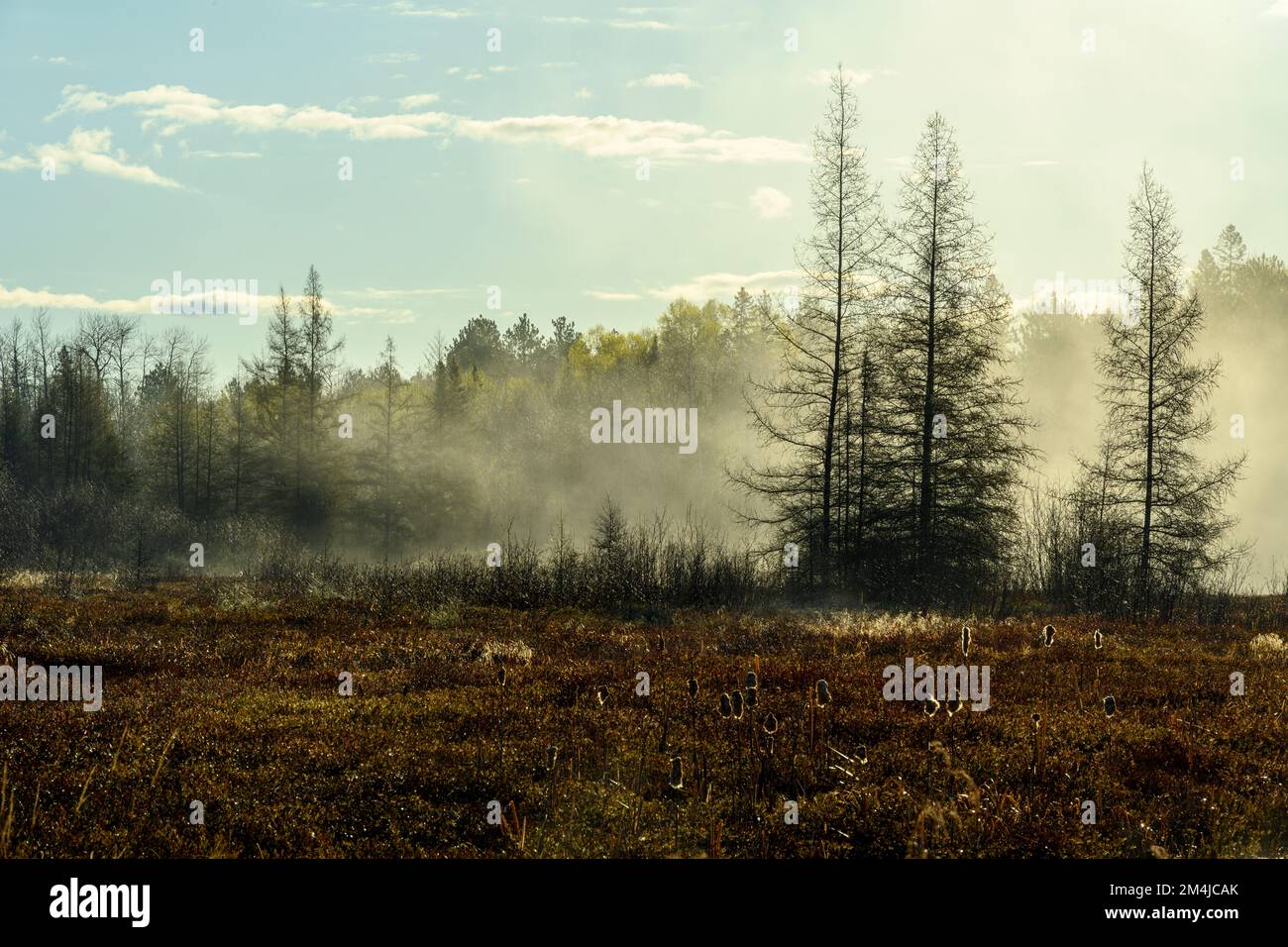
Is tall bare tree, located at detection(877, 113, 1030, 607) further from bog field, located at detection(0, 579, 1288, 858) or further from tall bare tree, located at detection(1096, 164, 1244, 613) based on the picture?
bog field, located at detection(0, 579, 1288, 858)

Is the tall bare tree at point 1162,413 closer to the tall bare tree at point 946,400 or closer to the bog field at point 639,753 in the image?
the tall bare tree at point 946,400

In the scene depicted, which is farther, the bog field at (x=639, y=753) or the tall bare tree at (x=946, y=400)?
the tall bare tree at (x=946, y=400)

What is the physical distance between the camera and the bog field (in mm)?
7594

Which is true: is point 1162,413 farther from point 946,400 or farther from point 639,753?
point 639,753

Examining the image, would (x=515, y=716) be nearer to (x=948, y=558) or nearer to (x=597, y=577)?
(x=597, y=577)

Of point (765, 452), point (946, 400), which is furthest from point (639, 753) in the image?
point (765, 452)

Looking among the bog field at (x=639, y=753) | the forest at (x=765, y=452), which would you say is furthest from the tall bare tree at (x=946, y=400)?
the bog field at (x=639, y=753)

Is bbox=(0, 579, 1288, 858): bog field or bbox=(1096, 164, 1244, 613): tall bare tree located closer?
bbox=(0, 579, 1288, 858): bog field

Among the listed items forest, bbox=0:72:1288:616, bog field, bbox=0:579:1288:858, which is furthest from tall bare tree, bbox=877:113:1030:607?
bog field, bbox=0:579:1288:858

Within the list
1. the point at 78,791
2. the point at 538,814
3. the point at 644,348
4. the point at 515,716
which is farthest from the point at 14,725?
the point at 644,348

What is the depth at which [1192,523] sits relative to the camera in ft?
109

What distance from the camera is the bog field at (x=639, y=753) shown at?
759 cm
